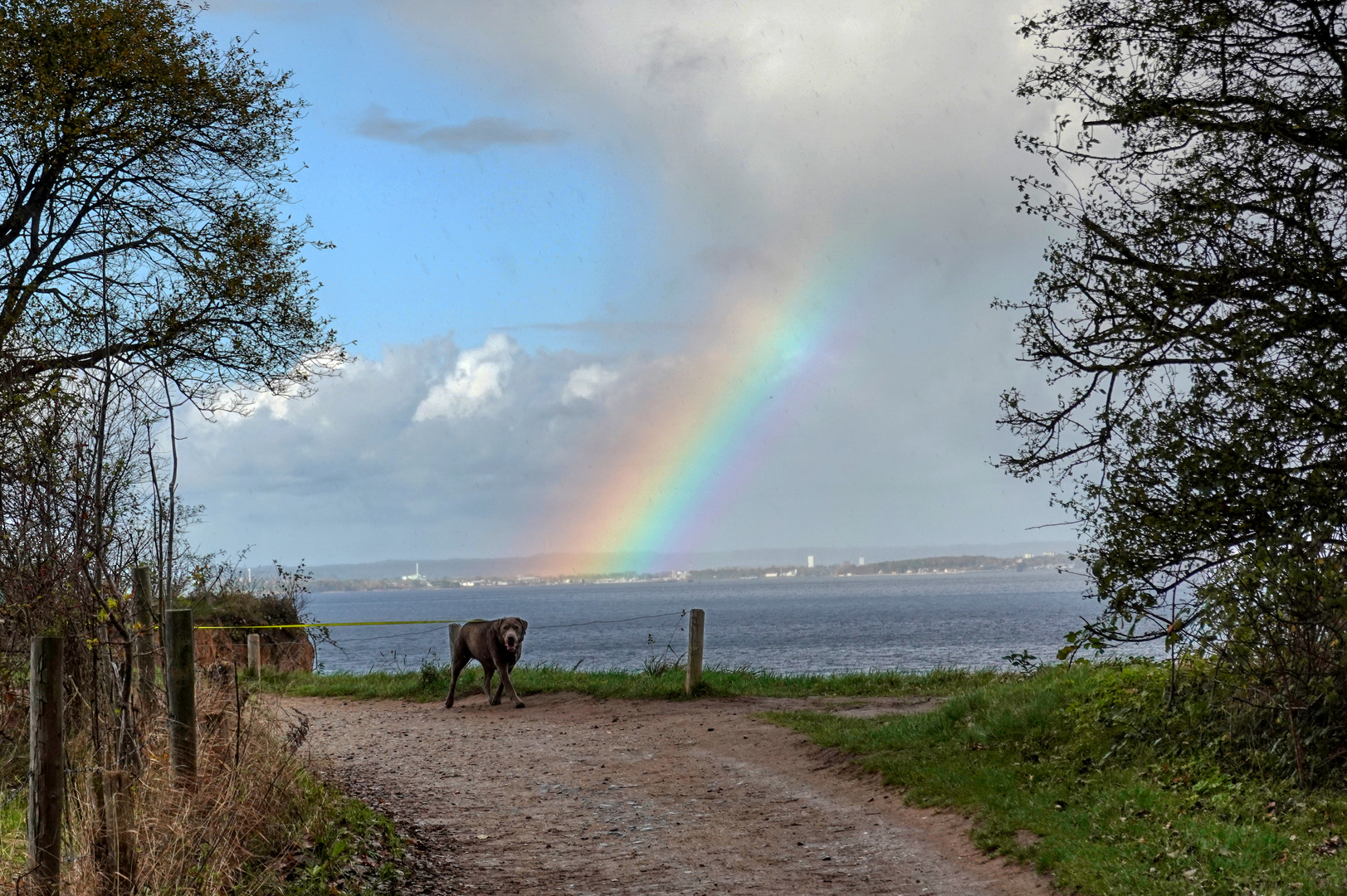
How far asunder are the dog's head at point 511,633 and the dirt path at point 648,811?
1.40 meters

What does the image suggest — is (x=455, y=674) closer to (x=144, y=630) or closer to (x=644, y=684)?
(x=644, y=684)

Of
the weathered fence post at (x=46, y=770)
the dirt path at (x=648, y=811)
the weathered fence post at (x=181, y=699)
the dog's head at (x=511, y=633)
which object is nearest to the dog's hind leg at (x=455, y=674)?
the dog's head at (x=511, y=633)

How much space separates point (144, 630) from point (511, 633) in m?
9.64

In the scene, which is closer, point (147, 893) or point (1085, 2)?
point (147, 893)

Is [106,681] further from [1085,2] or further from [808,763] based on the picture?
[1085,2]

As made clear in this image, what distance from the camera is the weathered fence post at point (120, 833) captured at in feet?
18.2

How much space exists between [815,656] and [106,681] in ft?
148

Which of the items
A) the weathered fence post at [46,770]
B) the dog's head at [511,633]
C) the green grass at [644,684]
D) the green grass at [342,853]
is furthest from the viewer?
the green grass at [644,684]

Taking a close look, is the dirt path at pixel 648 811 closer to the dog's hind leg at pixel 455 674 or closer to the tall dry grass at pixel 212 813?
the tall dry grass at pixel 212 813

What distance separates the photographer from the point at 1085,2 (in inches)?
381

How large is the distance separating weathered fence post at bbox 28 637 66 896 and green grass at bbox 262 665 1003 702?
11536 millimetres

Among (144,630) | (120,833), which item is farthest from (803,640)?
(120,833)

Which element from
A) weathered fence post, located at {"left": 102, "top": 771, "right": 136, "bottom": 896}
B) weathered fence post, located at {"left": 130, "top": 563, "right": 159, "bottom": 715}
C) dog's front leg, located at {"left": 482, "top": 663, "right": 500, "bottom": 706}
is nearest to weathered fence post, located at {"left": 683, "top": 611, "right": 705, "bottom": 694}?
dog's front leg, located at {"left": 482, "top": 663, "right": 500, "bottom": 706}

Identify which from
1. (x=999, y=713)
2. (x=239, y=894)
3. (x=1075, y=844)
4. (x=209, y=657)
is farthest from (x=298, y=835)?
(x=209, y=657)
